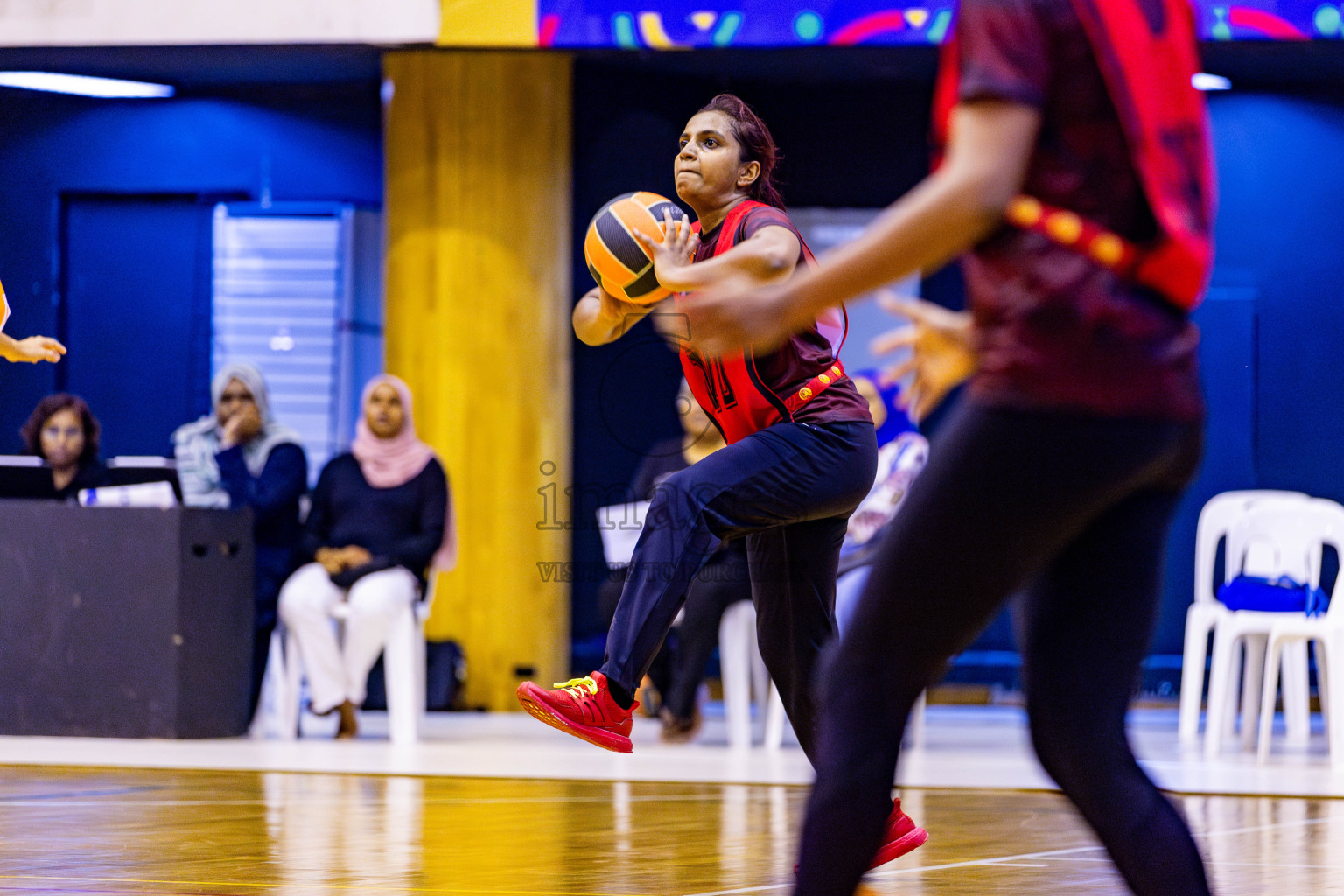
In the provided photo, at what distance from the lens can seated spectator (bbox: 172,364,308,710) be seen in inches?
282

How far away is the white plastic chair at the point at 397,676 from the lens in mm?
6820

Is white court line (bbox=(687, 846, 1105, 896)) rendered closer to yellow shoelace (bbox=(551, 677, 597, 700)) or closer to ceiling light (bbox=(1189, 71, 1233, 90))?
yellow shoelace (bbox=(551, 677, 597, 700))

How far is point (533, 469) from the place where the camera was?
28.2ft

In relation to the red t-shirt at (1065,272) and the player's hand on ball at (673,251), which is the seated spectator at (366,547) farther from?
the red t-shirt at (1065,272)

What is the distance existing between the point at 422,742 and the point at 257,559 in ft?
3.56

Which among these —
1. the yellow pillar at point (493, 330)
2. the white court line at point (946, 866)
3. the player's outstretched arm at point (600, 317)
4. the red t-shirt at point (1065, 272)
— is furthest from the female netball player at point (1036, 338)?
the yellow pillar at point (493, 330)

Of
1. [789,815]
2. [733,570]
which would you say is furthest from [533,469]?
[789,815]

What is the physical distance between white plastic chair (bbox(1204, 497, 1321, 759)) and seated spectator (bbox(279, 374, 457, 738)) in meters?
3.16

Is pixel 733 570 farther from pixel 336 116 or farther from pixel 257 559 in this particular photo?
pixel 336 116

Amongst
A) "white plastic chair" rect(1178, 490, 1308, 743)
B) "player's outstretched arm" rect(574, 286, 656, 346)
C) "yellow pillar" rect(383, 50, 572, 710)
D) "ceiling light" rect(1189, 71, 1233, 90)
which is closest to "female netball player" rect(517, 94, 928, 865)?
"player's outstretched arm" rect(574, 286, 656, 346)

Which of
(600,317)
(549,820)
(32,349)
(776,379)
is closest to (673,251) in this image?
(776,379)

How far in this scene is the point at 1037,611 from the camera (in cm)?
181

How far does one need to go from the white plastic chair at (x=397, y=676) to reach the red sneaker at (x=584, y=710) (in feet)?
12.9

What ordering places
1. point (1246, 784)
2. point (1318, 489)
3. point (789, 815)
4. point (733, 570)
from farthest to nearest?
1. point (1318, 489)
2. point (733, 570)
3. point (1246, 784)
4. point (789, 815)
